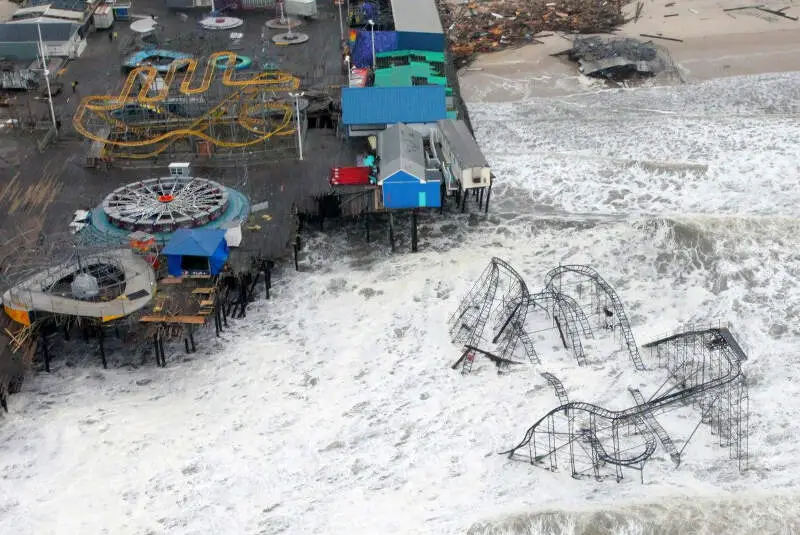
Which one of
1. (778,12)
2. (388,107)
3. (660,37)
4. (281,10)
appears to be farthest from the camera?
(778,12)

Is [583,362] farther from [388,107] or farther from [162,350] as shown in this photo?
[388,107]

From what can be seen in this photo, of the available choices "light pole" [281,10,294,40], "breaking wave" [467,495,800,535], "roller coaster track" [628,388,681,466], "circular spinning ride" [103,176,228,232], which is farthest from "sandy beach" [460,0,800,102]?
"breaking wave" [467,495,800,535]

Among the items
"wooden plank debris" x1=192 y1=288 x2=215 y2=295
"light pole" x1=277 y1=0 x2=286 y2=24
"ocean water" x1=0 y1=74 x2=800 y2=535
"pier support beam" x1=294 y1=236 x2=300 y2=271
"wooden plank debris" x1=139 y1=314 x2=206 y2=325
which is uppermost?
"light pole" x1=277 y1=0 x2=286 y2=24

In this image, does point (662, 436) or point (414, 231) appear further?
point (414, 231)

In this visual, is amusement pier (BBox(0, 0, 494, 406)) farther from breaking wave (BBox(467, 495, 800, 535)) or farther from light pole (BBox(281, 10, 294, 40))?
breaking wave (BBox(467, 495, 800, 535))

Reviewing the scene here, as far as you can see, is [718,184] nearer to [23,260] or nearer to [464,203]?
[464,203]

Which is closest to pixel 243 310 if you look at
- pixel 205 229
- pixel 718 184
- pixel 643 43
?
pixel 205 229

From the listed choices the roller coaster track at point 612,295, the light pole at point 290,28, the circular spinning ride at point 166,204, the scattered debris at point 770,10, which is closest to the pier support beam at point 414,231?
the roller coaster track at point 612,295

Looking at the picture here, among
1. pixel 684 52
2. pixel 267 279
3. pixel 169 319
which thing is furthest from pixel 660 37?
pixel 169 319
